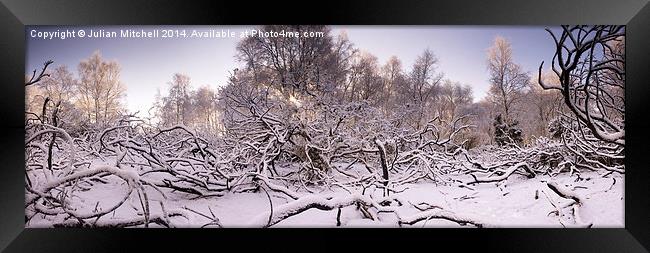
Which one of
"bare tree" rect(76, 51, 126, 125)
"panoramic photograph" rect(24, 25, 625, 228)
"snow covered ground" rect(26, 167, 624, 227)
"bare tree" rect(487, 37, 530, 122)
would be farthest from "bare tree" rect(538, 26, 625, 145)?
"bare tree" rect(76, 51, 126, 125)

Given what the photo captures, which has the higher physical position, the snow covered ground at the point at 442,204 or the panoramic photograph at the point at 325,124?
the panoramic photograph at the point at 325,124

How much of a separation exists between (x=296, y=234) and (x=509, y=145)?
1.74 m

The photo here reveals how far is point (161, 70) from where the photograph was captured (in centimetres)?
231

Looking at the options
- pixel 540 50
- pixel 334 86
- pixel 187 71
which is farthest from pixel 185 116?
pixel 540 50

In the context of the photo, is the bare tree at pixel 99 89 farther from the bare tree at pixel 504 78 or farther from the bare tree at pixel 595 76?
the bare tree at pixel 595 76

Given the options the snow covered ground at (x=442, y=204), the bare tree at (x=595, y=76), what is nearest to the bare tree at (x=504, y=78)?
the bare tree at (x=595, y=76)

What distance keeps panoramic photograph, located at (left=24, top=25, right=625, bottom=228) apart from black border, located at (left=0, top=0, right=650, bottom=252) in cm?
7

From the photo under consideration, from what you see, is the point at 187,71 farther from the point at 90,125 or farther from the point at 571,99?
the point at 571,99

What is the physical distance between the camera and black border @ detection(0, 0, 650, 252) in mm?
2252
